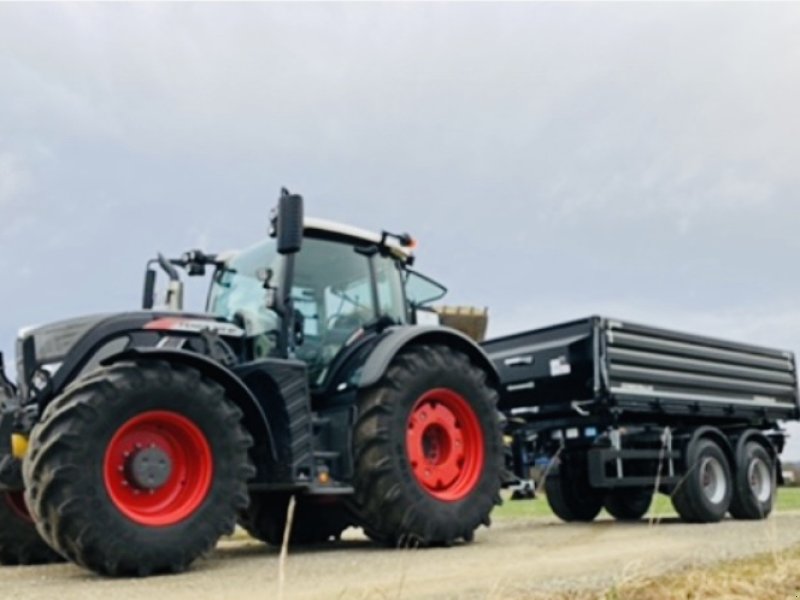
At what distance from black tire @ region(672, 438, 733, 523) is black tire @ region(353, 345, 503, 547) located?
296 cm

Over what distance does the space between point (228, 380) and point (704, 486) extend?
6.12m

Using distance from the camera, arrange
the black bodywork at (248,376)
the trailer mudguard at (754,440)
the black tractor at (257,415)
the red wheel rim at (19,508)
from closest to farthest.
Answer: the black tractor at (257,415) < the black bodywork at (248,376) < the red wheel rim at (19,508) < the trailer mudguard at (754,440)

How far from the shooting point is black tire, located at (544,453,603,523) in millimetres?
10766

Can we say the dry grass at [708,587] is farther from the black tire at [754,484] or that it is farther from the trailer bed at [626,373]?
the black tire at [754,484]

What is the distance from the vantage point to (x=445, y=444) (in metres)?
7.75

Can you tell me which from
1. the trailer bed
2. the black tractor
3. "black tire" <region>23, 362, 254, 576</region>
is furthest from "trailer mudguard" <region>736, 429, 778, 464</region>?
"black tire" <region>23, 362, 254, 576</region>

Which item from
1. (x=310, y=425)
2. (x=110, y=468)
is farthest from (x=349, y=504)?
(x=110, y=468)

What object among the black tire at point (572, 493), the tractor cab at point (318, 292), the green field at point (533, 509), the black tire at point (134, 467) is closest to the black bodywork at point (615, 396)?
the black tire at point (572, 493)

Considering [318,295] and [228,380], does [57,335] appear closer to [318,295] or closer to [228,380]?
[228,380]

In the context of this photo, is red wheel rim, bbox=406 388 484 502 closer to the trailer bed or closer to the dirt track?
the dirt track

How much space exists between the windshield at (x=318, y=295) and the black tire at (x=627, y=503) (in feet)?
14.3

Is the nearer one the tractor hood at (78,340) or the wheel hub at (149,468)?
the wheel hub at (149,468)

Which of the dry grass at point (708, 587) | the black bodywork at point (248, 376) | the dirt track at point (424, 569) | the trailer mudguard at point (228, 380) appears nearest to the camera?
the dry grass at point (708, 587)

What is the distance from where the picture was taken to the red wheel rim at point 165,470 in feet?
18.8
